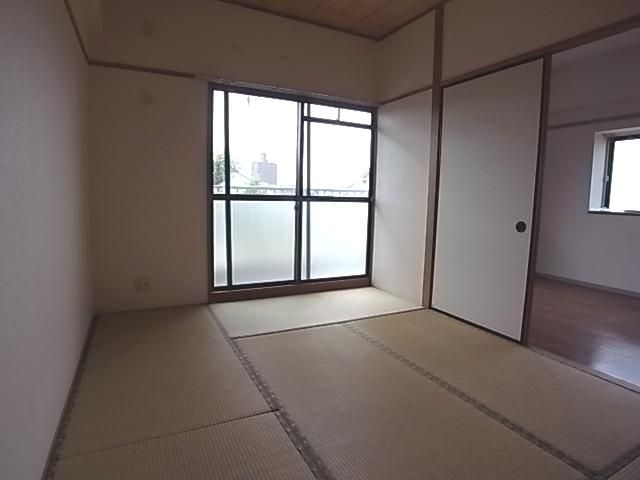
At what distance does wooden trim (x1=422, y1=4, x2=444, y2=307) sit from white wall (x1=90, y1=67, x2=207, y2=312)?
2095mm

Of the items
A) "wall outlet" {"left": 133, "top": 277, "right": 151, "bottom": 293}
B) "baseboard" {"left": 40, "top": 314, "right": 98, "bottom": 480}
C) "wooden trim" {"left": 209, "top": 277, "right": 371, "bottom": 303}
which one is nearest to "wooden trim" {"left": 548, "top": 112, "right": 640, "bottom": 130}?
"wooden trim" {"left": 209, "top": 277, "right": 371, "bottom": 303}

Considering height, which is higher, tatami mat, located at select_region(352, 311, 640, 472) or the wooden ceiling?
the wooden ceiling

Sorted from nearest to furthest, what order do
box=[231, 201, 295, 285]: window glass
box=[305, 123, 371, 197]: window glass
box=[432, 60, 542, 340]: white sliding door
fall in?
box=[432, 60, 542, 340]: white sliding door, box=[231, 201, 295, 285]: window glass, box=[305, 123, 371, 197]: window glass

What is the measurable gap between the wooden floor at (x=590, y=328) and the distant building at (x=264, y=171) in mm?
2704

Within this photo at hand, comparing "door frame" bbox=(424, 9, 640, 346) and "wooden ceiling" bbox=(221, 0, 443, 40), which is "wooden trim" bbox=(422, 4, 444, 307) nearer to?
"door frame" bbox=(424, 9, 640, 346)

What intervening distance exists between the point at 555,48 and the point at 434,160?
1.24 metres

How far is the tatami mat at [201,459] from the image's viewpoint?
4.64 feet

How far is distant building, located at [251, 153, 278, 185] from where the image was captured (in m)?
3.72

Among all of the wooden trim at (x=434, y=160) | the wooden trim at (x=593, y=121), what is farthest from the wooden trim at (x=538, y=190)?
the wooden trim at (x=593, y=121)

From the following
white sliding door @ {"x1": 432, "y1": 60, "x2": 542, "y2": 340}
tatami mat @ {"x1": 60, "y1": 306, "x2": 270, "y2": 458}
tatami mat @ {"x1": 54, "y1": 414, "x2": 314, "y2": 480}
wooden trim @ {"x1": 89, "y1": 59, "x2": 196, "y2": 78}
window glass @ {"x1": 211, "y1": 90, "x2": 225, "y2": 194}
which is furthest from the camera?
window glass @ {"x1": 211, "y1": 90, "x2": 225, "y2": 194}

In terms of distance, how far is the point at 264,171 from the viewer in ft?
12.4

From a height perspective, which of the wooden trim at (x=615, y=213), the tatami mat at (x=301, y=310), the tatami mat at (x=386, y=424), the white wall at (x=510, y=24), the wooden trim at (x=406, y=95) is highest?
the white wall at (x=510, y=24)

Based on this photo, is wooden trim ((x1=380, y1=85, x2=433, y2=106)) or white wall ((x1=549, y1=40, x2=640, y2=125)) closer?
wooden trim ((x1=380, y1=85, x2=433, y2=106))

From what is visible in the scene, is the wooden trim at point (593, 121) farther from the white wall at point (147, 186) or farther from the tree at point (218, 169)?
the white wall at point (147, 186)
